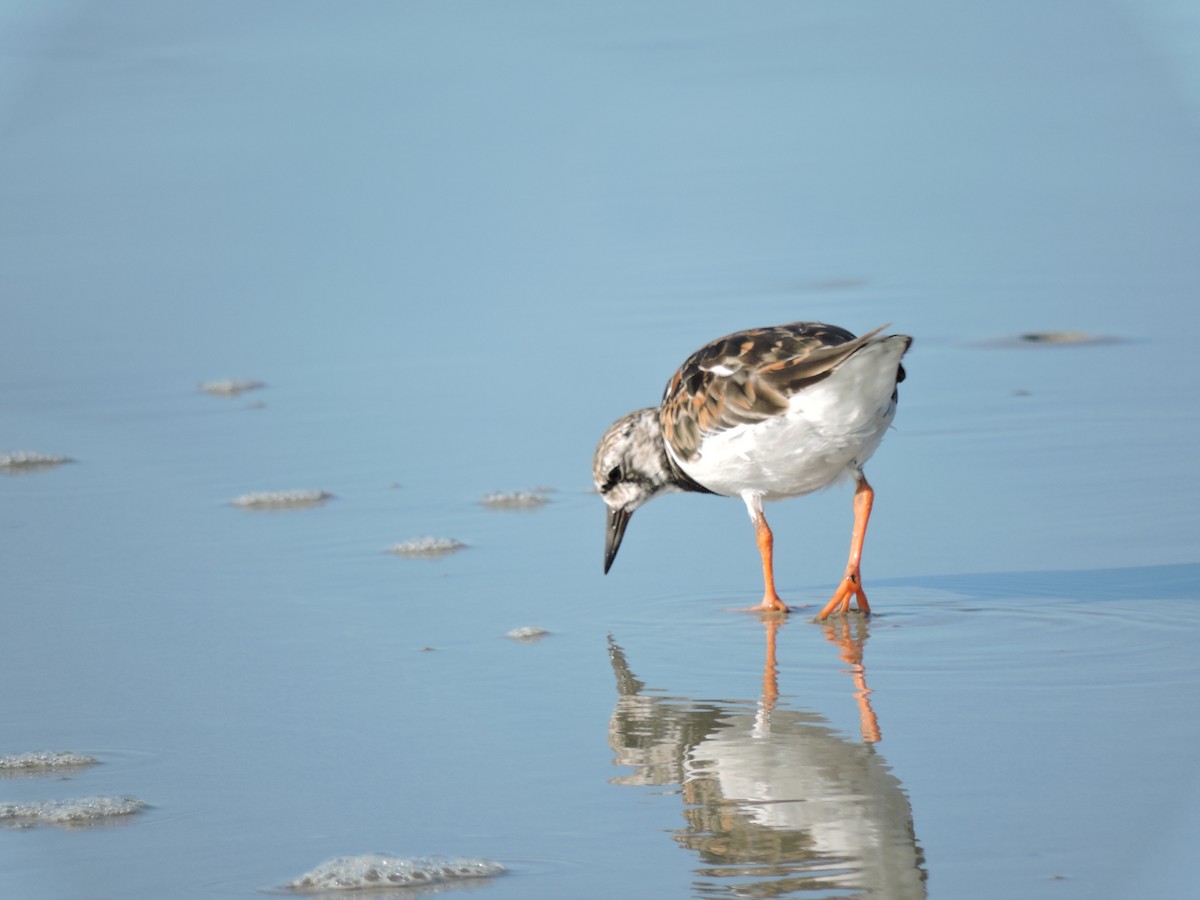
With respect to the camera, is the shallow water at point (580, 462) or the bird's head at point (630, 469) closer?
the shallow water at point (580, 462)

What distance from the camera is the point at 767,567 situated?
570cm

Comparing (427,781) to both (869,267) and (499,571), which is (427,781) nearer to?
(499,571)

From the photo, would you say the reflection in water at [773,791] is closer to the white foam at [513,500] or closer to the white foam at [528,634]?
the white foam at [528,634]

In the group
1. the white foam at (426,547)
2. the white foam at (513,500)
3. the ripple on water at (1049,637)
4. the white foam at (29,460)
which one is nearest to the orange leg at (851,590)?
the ripple on water at (1049,637)

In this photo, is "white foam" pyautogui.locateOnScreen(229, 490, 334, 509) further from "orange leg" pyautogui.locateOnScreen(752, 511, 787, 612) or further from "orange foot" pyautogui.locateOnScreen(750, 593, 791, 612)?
"orange foot" pyautogui.locateOnScreen(750, 593, 791, 612)

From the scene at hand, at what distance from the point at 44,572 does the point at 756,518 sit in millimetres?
2395

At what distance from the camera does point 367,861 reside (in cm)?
371

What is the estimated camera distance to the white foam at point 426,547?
632 centimetres

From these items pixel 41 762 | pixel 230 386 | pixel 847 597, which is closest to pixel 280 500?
pixel 230 386

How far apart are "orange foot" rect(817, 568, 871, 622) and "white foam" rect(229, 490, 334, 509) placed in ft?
7.33

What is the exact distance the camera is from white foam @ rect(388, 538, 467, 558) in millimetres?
6316

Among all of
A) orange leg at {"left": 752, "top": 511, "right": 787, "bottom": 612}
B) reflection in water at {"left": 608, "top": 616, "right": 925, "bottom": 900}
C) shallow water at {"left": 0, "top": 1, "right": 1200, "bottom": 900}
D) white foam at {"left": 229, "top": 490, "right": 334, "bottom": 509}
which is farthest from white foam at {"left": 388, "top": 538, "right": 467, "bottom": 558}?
reflection in water at {"left": 608, "top": 616, "right": 925, "bottom": 900}

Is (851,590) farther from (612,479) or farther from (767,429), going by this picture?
(612,479)

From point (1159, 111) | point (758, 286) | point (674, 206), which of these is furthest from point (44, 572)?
point (1159, 111)
